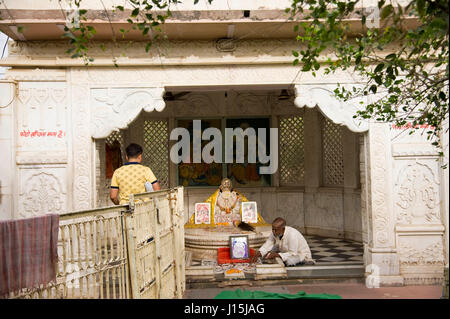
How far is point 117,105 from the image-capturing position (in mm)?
6785

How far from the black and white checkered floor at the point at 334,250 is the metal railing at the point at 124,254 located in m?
3.59

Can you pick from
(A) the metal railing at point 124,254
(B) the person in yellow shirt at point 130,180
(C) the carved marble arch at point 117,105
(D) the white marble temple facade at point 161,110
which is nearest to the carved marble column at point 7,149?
(D) the white marble temple facade at point 161,110

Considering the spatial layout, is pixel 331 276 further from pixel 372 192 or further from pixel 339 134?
pixel 339 134

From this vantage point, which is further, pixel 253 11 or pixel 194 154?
pixel 194 154

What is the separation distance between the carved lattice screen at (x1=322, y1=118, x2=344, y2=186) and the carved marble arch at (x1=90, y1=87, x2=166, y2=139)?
17.3ft

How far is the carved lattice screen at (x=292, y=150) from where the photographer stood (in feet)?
37.4

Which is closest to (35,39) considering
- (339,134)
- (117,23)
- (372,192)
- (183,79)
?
(117,23)

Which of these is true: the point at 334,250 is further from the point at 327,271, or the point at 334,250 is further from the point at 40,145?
the point at 40,145

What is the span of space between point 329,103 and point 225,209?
3.33 m

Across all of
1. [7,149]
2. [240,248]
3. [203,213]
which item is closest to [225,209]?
[203,213]

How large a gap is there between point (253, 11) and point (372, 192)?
311cm

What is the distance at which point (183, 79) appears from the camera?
6840mm

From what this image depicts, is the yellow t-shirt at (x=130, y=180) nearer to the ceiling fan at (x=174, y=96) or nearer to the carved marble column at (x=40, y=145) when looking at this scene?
the carved marble column at (x=40, y=145)
